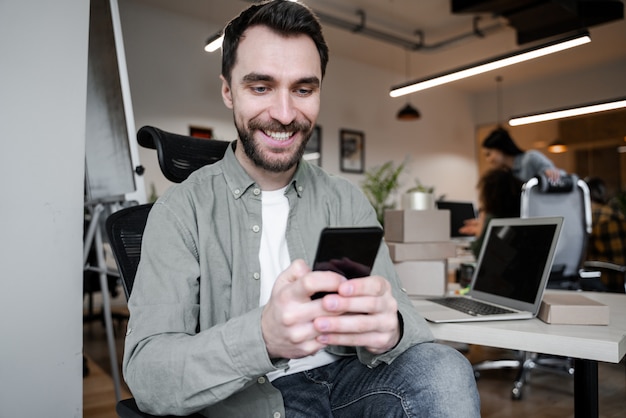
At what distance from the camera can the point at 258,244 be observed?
109 cm

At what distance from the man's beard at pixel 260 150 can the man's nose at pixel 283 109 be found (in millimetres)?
18

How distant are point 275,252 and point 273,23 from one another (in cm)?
50

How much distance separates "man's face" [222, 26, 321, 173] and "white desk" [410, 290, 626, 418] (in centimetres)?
57

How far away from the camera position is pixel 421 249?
1.72 m

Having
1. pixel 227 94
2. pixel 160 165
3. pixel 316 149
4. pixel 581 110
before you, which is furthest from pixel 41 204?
pixel 316 149

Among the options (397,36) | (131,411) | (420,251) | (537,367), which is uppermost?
(397,36)

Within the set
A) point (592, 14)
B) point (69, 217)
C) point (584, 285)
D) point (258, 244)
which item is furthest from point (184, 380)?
point (592, 14)

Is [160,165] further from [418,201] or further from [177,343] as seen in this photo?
[418,201]

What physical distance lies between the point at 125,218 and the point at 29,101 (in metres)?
0.45

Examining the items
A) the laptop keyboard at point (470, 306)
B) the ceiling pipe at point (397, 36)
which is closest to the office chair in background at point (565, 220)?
the laptop keyboard at point (470, 306)

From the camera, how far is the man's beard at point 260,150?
3.69ft

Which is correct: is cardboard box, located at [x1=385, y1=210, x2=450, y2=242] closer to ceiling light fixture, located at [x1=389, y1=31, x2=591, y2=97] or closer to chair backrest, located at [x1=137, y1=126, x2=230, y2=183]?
chair backrest, located at [x1=137, y1=126, x2=230, y2=183]

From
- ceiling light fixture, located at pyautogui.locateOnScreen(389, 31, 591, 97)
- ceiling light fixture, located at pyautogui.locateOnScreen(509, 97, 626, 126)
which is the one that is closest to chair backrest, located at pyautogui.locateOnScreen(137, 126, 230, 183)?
ceiling light fixture, located at pyautogui.locateOnScreen(389, 31, 591, 97)

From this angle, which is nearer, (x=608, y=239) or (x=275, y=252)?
(x=275, y=252)
